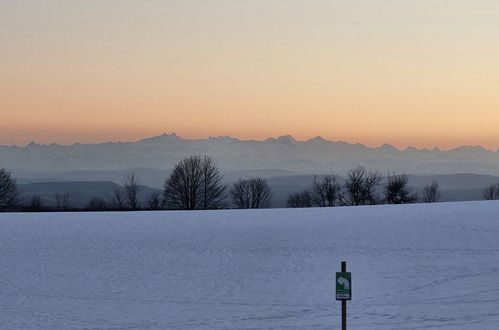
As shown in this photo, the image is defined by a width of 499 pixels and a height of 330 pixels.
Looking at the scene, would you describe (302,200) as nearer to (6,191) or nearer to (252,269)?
(6,191)

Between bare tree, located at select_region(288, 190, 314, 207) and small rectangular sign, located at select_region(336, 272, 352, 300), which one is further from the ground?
bare tree, located at select_region(288, 190, 314, 207)

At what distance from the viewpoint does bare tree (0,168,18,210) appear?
367 ft

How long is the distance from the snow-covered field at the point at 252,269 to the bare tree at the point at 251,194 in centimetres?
10043

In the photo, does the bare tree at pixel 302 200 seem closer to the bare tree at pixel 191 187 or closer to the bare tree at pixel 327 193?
the bare tree at pixel 327 193

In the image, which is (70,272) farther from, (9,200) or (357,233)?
(9,200)

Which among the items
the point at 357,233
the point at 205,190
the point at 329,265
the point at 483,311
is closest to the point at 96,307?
the point at 329,265

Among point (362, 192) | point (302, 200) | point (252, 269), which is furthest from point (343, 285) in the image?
point (302, 200)

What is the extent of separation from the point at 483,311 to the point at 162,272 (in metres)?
13.9

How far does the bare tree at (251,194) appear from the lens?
473 ft

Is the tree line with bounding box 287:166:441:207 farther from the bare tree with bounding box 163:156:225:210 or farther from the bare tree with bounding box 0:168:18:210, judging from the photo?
the bare tree with bounding box 0:168:18:210

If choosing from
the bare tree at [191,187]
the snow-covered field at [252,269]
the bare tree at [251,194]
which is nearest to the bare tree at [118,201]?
the bare tree at [191,187]

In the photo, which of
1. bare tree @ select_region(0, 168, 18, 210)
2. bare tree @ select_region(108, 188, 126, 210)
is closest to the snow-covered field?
bare tree @ select_region(0, 168, 18, 210)

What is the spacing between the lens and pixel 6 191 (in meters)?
114

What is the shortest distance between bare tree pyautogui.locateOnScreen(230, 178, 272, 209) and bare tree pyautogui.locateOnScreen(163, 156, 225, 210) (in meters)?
29.3
